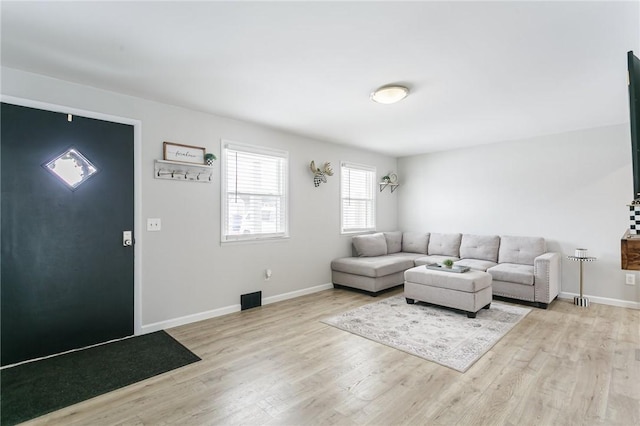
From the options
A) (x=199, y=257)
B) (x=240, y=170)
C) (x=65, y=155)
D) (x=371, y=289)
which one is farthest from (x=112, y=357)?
(x=371, y=289)

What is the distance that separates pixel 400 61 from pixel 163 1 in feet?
5.60

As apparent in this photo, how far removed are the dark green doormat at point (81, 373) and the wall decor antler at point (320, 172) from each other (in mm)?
2969

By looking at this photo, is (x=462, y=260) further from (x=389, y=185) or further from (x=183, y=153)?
(x=183, y=153)

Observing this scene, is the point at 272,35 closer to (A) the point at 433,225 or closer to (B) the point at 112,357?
(B) the point at 112,357

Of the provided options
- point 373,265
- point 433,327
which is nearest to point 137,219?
point 373,265

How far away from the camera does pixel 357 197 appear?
593 cm

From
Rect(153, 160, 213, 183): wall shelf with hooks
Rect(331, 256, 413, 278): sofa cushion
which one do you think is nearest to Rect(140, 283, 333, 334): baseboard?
Rect(331, 256, 413, 278): sofa cushion

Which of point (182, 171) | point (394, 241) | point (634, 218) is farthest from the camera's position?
point (394, 241)

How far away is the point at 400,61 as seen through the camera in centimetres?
254

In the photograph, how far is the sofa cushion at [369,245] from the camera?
5426 mm

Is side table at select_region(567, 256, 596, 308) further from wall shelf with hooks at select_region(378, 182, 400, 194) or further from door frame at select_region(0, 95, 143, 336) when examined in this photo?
door frame at select_region(0, 95, 143, 336)

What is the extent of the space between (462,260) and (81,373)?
5024 millimetres

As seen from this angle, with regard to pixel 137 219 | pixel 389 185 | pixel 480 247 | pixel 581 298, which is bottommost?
pixel 581 298

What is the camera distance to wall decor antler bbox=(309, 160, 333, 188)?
4.98 metres
